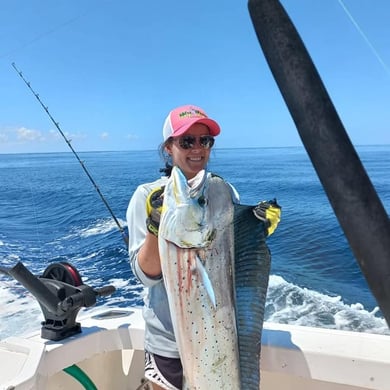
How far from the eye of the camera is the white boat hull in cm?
188

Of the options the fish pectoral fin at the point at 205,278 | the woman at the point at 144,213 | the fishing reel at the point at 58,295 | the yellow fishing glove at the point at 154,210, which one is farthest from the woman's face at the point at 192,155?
the fishing reel at the point at 58,295

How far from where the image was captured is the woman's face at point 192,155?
5.24ft

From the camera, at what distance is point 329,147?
75 cm

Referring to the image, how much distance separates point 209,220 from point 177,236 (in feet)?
0.33

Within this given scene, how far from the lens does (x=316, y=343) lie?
2051mm

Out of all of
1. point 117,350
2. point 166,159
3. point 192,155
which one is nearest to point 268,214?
point 192,155

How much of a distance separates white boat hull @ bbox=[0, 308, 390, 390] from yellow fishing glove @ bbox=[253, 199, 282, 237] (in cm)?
94

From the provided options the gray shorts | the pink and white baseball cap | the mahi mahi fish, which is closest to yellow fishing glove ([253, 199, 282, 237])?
the mahi mahi fish

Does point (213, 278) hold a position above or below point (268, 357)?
above

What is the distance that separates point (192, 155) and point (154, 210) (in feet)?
1.30

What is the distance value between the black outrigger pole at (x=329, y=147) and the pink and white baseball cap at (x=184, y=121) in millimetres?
753

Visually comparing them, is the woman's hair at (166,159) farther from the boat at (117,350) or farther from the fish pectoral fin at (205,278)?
the boat at (117,350)

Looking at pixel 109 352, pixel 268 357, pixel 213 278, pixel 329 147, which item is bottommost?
pixel 109 352

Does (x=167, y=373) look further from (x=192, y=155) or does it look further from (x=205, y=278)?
(x=192, y=155)
